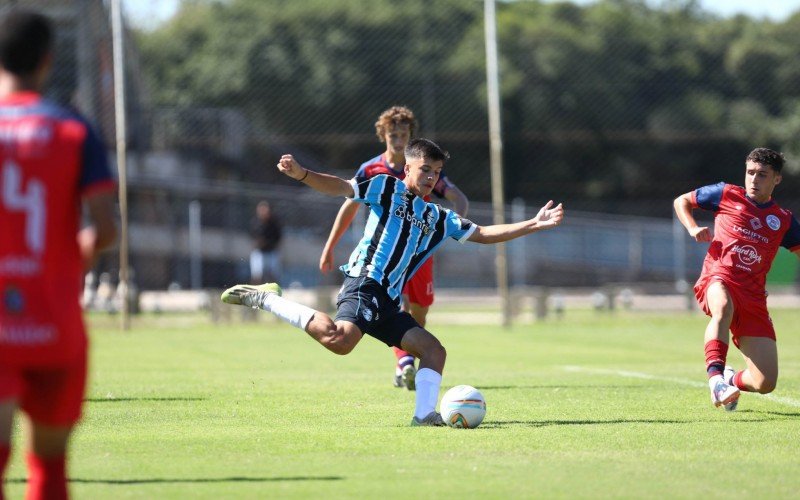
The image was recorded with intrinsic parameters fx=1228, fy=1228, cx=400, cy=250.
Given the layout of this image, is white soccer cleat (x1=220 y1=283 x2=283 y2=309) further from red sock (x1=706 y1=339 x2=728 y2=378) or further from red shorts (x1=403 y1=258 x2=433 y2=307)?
red sock (x1=706 y1=339 x2=728 y2=378)

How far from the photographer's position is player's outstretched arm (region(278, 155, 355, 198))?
26.9 ft

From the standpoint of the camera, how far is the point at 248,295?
9.09 m

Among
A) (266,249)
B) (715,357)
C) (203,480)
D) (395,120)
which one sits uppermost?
(395,120)

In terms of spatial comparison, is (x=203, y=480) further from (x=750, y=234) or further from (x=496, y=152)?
(x=496, y=152)

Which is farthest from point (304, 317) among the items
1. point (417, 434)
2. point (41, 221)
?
point (41, 221)

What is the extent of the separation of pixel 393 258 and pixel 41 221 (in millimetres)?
4437

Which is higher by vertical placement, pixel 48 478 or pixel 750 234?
pixel 750 234

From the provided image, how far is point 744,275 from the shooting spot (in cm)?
944

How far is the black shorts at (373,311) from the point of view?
840 centimetres

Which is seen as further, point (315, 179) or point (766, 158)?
point (766, 158)

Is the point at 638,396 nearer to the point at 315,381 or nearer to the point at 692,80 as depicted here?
the point at 315,381

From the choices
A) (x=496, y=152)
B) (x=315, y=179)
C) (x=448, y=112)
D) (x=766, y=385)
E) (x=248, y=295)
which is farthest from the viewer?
(x=448, y=112)

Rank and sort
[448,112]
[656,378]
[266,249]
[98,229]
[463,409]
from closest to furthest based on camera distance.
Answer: [98,229], [463,409], [656,378], [266,249], [448,112]

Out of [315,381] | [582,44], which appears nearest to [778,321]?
[315,381]
